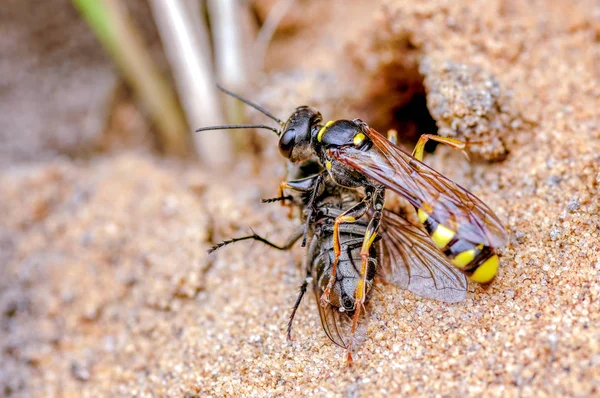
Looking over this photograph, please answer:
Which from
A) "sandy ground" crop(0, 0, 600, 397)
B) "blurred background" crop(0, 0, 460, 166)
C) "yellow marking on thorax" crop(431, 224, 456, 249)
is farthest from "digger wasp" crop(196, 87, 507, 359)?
"blurred background" crop(0, 0, 460, 166)

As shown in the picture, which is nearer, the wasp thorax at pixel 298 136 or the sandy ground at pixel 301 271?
the sandy ground at pixel 301 271

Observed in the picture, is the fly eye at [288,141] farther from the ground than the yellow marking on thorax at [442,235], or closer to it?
farther from the ground

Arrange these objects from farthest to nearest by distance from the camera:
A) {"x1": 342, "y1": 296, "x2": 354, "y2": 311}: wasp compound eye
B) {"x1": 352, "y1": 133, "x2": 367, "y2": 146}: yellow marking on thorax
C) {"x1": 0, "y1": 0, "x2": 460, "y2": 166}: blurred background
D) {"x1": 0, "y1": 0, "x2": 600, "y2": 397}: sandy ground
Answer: {"x1": 0, "y1": 0, "x2": 460, "y2": 166}: blurred background < {"x1": 352, "y1": 133, "x2": 367, "y2": 146}: yellow marking on thorax < {"x1": 342, "y1": 296, "x2": 354, "y2": 311}: wasp compound eye < {"x1": 0, "y1": 0, "x2": 600, "y2": 397}: sandy ground

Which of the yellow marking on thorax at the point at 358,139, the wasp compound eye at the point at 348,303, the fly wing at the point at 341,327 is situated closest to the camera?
the fly wing at the point at 341,327

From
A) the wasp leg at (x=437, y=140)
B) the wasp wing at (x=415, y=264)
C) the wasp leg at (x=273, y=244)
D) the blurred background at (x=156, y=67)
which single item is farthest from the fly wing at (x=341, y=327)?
the blurred background at (x=156, y=67)

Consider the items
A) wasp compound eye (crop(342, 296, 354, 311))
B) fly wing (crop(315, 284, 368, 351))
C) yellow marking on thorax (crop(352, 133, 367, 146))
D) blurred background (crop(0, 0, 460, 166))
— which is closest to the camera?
fly wing (crop(315, 284, 368, 351))

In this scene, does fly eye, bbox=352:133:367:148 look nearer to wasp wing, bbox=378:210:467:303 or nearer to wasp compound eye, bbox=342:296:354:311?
wasp wing, bbox=378:210:467:303

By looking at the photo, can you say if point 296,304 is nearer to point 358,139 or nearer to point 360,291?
point 360,291

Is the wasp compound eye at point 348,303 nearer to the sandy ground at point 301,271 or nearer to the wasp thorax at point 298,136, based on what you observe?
the sandy ground at point 301,271

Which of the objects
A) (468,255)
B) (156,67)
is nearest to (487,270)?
(468,255)

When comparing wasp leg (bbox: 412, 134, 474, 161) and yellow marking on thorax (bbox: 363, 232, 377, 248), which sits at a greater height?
wasp leg (bbox: 412, 134, 474, 161)
